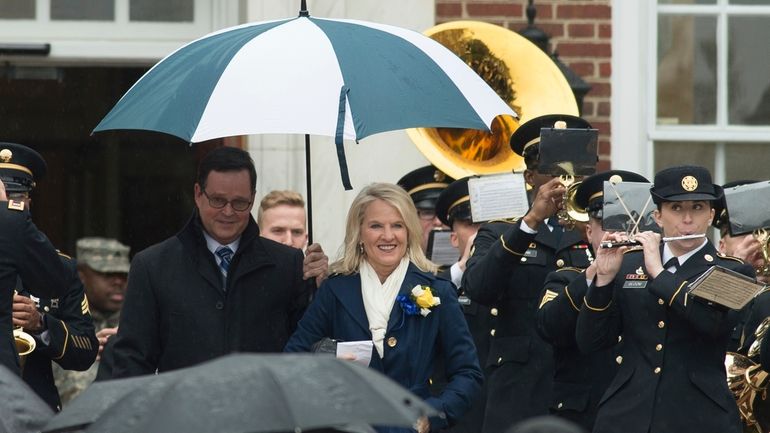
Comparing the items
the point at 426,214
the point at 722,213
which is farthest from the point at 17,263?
the point at 426,214

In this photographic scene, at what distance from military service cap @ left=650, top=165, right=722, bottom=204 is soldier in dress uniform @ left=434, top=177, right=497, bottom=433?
134cm

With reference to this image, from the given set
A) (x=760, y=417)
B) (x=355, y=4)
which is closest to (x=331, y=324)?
(x=760, y=417)

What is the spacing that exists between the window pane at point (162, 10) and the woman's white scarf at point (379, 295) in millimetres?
3718

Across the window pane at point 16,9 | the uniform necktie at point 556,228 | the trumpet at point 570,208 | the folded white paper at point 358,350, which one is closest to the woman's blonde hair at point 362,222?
the folded white paper at point 358,350

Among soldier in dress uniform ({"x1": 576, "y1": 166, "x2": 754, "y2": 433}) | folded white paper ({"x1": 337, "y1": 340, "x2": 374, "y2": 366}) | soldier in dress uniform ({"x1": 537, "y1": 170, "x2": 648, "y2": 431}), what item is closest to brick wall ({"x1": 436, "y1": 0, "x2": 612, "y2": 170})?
soldier in dress uniform ({"x1": 537, "y1": 170, "x2": 648, "y2": 431})

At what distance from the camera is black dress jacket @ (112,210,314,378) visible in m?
6.73

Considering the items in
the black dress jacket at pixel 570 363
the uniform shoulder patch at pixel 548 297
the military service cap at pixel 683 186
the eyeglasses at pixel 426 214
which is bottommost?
the black dress jacket at pixel 570 363

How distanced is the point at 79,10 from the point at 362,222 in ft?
12.7

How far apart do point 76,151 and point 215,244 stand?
775cm

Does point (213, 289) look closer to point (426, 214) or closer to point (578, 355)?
point (578, 355)

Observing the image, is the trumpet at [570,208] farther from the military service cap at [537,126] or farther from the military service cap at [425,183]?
the military service cap at [425,183]

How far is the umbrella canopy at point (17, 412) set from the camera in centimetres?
437

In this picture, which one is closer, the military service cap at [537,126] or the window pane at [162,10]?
the military service cap at [537,126]

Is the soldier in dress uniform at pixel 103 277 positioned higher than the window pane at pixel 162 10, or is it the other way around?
the window pane at pixel 162 10
